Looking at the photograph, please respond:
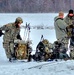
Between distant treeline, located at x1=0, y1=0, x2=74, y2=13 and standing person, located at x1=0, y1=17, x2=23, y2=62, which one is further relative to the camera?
distant treeline, located at x1=0, y1=0, x2=74, y2=13

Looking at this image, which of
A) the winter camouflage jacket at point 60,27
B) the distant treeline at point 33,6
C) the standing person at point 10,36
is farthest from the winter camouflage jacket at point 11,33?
the distant treeline at point 33,6

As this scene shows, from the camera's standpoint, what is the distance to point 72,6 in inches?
2450

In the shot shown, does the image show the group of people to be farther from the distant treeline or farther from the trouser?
the distant treeline

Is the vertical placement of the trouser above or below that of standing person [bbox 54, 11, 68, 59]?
below

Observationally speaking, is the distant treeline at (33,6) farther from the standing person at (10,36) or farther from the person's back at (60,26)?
the standing person at (10,36)

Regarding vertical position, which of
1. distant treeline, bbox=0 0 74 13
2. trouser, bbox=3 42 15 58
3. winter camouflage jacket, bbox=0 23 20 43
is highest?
distant treeline, bbox=0 0 74 13

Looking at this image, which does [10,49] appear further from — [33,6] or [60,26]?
[33,6]

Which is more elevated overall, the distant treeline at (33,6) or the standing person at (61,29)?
the distant treeline at (33,6)

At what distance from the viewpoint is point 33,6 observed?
70.4m

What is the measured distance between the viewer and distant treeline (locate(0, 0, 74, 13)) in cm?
6831

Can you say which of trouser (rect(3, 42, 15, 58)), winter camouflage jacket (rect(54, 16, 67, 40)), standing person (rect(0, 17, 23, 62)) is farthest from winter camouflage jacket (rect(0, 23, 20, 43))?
winter camouflage jacket (rect(54, 16, 67, 40))

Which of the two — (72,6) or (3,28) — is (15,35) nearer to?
(3,28)

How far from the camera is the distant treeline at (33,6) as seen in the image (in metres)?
68.3

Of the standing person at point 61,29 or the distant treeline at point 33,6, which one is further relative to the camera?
the distant treeline at point 33,6
